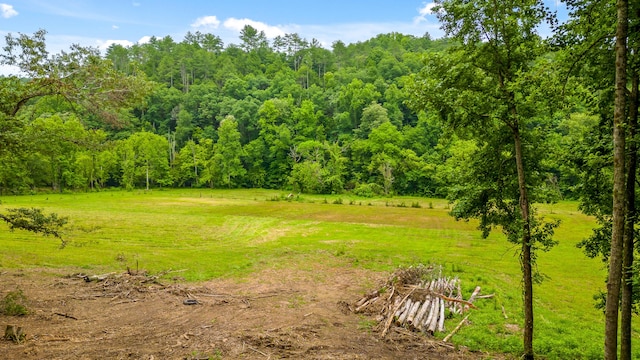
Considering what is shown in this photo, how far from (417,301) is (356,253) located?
9.45 metres

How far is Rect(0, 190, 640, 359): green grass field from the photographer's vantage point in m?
12.6

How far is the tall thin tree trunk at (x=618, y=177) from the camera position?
19.7 feet

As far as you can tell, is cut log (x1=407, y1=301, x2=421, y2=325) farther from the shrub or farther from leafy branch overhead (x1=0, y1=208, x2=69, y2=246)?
the shrub

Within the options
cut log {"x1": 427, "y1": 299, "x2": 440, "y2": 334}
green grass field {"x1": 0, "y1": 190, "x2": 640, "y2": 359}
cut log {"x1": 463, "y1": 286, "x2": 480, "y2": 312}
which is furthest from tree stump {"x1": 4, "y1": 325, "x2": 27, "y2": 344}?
cut log {"x1": 463, "y1": 286, "x2": 480, "y2": 312}

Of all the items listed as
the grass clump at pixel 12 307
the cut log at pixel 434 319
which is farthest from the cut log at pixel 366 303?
the grass clump at pixel 12 307

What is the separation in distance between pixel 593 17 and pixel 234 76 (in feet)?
333

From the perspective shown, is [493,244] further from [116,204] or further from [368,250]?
[116,204]

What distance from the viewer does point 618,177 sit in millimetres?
6105

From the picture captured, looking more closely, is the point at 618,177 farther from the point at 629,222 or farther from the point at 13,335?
the point at 13,335

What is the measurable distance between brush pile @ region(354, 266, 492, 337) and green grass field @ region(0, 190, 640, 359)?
602 millimetres

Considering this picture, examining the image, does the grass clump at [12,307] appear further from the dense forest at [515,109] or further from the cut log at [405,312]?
the cut log at [405,312]

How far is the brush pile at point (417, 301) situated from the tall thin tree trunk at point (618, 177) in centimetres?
600

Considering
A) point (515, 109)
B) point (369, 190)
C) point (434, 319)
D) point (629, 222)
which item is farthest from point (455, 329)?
point (369, 190)

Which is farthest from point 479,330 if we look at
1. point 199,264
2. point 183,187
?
point 183,187
